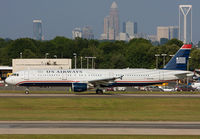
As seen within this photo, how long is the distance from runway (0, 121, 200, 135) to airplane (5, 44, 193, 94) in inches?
1244

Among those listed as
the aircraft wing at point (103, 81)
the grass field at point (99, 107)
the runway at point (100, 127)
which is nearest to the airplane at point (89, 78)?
the aircraft wing at point (103, 81)

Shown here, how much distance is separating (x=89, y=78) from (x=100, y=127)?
119 feet

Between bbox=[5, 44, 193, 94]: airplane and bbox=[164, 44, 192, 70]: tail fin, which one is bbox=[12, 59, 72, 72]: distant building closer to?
bbox=[5, 44, 193, 94]: airplane

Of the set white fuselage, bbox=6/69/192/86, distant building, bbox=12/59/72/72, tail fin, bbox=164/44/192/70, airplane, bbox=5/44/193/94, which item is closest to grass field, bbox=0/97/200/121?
airplane, bbox=5/44/193/94

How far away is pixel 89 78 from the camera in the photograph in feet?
230

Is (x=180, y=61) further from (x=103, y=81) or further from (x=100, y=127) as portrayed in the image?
(x=100, y=127)

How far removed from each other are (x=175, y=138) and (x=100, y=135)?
5116mm

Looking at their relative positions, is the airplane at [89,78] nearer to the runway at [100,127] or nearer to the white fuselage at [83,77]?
the white fuselage at [83,77]

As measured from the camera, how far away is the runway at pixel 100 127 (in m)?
31.6

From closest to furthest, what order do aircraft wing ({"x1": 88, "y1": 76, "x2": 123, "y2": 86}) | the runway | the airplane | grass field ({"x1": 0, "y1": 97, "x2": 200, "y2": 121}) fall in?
the runway, grass field ({"x1": 0, "y1": 97, "x2": 200, "y2": 121}), aircraft wing ({"x1": 88, "y1": 76, "x2": 123, "y2": 86}), the airplane

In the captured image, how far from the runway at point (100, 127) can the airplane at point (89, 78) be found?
104 feet

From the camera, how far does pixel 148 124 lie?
119 ft

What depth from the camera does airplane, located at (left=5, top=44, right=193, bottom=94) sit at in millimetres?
69438

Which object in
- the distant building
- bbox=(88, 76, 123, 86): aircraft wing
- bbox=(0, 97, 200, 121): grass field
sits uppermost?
the distant building
